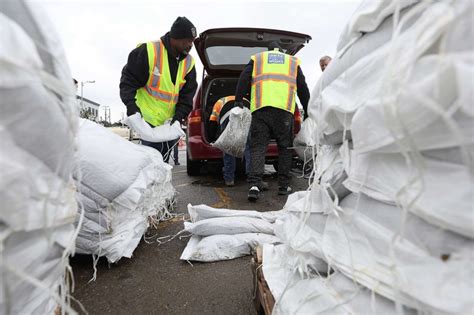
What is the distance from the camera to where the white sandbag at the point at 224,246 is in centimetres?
163

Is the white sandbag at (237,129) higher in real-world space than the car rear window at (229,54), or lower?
lower

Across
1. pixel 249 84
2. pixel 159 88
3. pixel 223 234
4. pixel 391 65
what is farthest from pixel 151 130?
pixel 391 65

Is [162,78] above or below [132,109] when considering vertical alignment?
above

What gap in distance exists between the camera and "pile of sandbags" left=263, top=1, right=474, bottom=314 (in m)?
0.47

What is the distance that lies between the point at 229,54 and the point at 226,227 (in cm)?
261

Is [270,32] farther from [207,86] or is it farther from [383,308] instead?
[383,308]

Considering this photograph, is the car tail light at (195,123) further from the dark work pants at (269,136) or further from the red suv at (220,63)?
the dark work pants at (269,136)

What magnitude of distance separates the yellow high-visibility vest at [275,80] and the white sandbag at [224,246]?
1.43 m

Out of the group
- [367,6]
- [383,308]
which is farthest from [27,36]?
[383,308]

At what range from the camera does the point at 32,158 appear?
1.73ft

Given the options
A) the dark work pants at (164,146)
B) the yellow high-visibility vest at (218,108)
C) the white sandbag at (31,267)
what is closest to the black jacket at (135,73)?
the dark work pants at (164,146)

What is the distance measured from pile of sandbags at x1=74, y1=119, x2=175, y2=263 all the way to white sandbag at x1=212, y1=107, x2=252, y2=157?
145 centimetres

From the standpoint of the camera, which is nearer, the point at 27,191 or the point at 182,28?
the point at 27,191

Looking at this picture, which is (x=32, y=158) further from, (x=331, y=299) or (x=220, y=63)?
(x=220, y=63)
